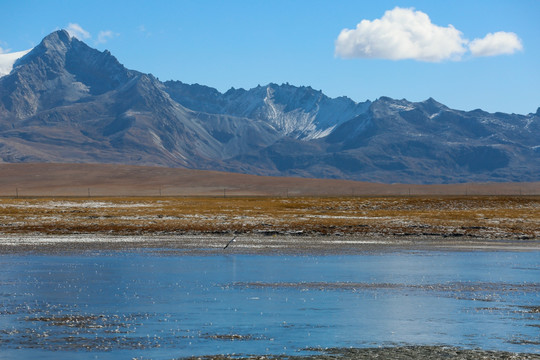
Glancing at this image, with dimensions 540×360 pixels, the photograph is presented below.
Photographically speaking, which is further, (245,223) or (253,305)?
(245,223)

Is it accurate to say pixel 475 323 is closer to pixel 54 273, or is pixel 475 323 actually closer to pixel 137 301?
pixel 137 301

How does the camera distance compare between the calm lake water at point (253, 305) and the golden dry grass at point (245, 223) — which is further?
the golden dry grass at point (245, 223)

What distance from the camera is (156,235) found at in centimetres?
5975

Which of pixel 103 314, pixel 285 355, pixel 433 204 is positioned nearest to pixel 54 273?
pixel 103 314

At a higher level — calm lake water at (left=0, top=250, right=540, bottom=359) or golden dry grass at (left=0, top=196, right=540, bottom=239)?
golden dry grass at (left=0, top=196, right=540, bottom=239)

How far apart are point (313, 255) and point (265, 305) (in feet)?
59.7

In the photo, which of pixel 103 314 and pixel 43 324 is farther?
pixel 103 314

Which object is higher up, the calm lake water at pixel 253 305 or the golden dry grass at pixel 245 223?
the golden dry grass at pixel 245 223

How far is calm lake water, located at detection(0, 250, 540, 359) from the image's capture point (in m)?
20.6

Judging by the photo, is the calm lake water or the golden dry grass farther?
the golden dry grass

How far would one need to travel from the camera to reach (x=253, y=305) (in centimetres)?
2666

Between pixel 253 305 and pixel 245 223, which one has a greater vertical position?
pixel 245 223

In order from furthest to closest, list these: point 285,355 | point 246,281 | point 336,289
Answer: point 246,281
point 336,289
point 285,355

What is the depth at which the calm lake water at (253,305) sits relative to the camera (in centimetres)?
2056
